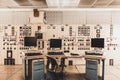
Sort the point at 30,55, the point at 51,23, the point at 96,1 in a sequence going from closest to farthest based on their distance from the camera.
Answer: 1. the point at 30,55
2. the point at 96,1
3. the point at 51,23

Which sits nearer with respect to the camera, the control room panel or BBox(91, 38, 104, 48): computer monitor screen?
BBox(91, 38, 104, 48): computer monitor screen

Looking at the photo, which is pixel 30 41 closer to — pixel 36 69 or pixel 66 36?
pixel 36 69

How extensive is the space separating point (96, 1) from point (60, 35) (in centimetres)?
234

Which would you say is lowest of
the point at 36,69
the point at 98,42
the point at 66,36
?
the point at 36,69

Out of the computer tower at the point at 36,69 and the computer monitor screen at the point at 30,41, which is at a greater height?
the computer monitor screen at the point at 30,41

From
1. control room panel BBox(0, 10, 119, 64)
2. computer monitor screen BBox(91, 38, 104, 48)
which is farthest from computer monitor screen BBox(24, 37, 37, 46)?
control room panel BBox(0, 10, 119, 64)

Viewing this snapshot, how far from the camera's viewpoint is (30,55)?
5.82m

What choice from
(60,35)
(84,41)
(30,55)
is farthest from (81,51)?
(30,55)

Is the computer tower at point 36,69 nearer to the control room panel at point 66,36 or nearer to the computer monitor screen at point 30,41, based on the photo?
the computer monitor screen at point 30,41

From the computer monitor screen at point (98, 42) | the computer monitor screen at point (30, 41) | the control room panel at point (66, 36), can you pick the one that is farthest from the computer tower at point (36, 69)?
the control room panel at point (66, 36)

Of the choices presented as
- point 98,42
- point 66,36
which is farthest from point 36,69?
point 66,36

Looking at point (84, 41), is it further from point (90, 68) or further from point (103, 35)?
point (90, 68)

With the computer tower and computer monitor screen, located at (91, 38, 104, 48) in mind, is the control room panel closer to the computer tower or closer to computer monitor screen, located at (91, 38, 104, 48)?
computer monitor screen, located at (91, 38, 104, 48)

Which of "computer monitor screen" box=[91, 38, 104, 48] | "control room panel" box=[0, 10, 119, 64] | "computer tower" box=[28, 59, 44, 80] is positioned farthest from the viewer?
"control room panel" box=[0, 10, 119, 64]
